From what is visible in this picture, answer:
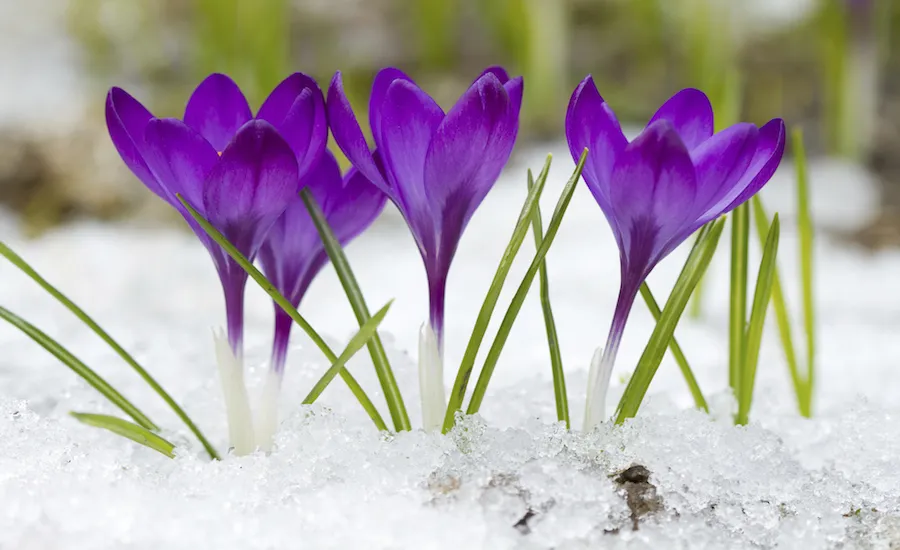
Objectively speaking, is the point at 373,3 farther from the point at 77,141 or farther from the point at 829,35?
the point at 829,35

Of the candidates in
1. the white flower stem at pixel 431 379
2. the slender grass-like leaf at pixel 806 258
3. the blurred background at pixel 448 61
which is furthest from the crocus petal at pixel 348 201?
the blurred background at pixel 448 61

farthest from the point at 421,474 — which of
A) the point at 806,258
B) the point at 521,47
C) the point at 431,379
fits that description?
the point at 521,47

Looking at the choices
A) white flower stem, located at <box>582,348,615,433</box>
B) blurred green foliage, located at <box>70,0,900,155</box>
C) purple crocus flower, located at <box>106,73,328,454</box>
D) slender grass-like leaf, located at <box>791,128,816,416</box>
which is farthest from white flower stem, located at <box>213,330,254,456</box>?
blurred green foliage, located at <box>70,0,900,155</box>

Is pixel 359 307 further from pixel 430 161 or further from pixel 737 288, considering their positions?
pixel 737 288

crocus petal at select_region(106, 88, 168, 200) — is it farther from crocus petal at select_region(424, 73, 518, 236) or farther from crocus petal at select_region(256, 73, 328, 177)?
crocus petal at select_region(424, 73, 518, 236)

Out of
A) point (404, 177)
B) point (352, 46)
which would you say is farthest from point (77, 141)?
point (404, 177)

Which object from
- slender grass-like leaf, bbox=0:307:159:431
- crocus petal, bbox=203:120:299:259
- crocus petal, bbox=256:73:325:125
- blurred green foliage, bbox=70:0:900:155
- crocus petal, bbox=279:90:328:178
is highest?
blurred green foliage, bbox=70:0:900:155
